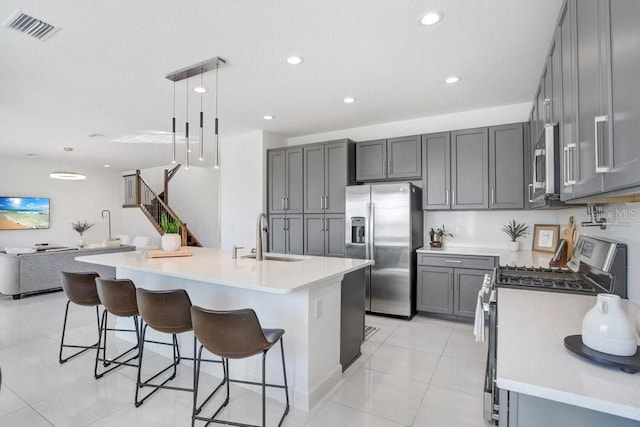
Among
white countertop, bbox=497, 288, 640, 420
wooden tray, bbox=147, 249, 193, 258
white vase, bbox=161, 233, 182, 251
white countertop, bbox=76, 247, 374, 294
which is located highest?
white vase, bbox=161, 233, 182, 251

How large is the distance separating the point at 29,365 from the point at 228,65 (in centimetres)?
320

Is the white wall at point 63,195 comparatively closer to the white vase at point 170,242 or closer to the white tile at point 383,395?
the white vase at point 170,242

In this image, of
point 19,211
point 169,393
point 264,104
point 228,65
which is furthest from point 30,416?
point 19,211

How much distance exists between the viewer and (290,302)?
2.32 meters

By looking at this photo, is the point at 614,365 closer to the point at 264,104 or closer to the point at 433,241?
the point at 433,241

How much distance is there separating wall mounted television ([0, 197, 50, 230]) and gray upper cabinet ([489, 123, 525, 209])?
32.4ft

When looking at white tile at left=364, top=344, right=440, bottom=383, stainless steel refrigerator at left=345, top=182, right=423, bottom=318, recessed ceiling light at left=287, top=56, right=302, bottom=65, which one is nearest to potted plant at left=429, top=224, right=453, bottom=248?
stainless steel refrigerator at left=345, top=182, right=423, bottom=318

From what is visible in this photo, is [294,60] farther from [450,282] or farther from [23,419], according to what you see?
[23,419]

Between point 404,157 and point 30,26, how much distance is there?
388cm

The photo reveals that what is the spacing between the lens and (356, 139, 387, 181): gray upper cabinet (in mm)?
4602

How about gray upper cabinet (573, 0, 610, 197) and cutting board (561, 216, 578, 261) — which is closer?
gray upper cabinet (573, 0, 610, 197)

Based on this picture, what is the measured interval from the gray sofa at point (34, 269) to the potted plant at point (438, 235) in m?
5.62

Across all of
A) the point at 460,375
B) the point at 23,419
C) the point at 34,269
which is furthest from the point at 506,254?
the point at 34,269

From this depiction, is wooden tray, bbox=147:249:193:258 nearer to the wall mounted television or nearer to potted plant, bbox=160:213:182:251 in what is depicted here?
potted plant, bbox=160:213:182:251
